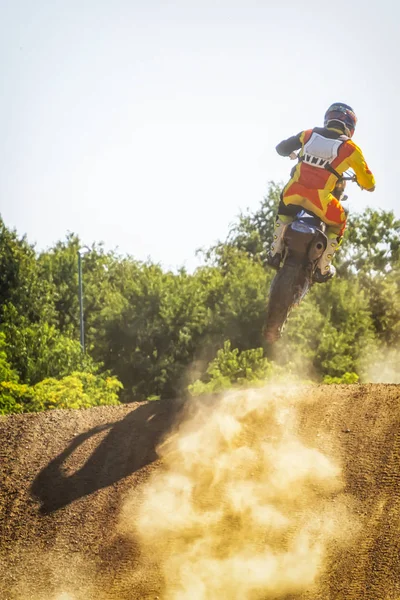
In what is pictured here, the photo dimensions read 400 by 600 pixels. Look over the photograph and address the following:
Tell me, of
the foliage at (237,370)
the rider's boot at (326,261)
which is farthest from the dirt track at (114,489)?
the foliage at (237,370)

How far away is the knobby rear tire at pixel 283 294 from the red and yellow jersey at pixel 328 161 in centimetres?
124

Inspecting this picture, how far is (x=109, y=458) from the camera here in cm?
1204

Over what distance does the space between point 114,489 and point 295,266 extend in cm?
389

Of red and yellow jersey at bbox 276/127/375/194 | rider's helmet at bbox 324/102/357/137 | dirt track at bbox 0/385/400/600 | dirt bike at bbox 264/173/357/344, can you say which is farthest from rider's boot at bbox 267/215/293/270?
dirt track at bbox 0/385/400/600

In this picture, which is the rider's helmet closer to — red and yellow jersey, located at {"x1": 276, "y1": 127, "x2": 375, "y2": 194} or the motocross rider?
the motocross rider

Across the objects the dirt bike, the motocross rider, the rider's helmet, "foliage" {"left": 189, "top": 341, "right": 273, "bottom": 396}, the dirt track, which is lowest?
the dirt track

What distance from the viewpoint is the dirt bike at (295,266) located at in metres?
11.3

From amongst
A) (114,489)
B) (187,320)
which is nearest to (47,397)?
(114,489)

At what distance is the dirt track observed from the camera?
30.1 ft

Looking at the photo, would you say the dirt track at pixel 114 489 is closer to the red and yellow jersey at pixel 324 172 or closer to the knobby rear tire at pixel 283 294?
the knobby rear tire at pixel 283 294

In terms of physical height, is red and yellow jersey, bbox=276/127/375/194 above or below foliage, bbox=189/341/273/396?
above

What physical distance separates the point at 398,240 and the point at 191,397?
4620 cm

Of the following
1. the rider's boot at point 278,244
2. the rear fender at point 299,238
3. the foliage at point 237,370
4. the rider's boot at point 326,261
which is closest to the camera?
the rear fender at point 299,238

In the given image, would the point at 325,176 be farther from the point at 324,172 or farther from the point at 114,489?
the point at 114,489
